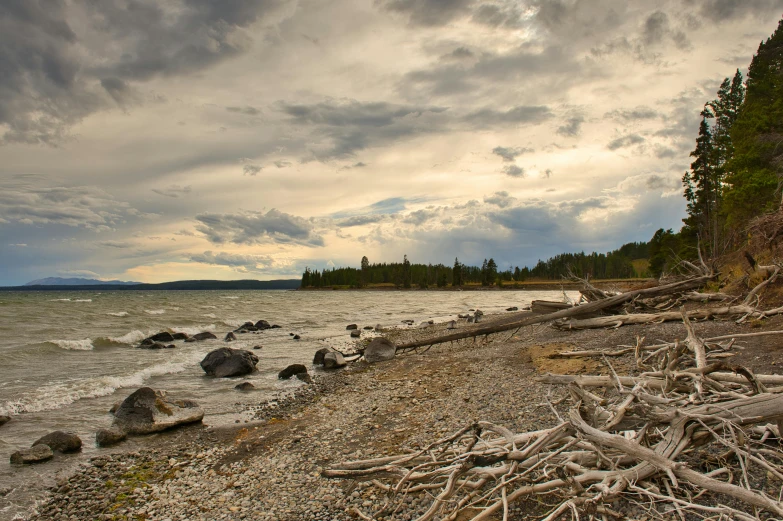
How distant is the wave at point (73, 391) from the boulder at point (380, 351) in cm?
781

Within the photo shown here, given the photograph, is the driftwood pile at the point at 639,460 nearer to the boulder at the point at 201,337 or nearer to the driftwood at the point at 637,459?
the driftwood at the point at 637,459

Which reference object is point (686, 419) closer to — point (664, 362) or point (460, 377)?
point (664, 362)

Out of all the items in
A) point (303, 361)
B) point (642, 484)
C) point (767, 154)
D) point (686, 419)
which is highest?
point (767, 154)

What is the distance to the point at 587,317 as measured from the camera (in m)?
17.6

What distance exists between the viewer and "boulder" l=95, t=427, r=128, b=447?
9.29 metres

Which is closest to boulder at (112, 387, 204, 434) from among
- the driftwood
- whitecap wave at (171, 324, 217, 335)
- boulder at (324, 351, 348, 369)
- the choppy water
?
the choppy water

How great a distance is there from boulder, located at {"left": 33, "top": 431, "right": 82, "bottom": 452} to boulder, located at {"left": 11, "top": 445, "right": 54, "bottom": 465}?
0.26m

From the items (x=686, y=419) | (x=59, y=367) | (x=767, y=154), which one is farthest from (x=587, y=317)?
(x=59, y=367)

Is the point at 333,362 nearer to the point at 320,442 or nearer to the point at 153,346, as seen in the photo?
the point at 320,442

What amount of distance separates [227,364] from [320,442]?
31.1 ft

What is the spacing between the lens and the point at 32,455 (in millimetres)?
8320

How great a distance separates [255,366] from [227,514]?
491 inches

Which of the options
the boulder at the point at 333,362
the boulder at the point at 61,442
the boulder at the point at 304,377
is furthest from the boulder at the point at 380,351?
the boulder at the point at 61,442

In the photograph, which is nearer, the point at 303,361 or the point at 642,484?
the point at 642,484
